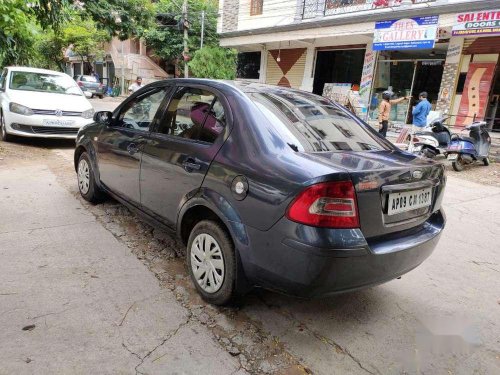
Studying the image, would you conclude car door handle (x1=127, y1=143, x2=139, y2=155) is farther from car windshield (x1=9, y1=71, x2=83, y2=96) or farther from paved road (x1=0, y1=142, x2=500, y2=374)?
car windshield (x1=9, y1=71, x2=83, y2=96)

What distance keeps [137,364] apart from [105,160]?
253cm

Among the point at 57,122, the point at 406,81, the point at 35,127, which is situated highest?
the point at 406,81

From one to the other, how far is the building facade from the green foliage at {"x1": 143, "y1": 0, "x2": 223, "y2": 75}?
3.15m

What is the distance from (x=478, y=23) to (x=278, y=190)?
10.6m

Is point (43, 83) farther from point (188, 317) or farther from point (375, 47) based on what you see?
point (375, 47)

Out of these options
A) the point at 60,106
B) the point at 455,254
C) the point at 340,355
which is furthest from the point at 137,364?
the point at 60,106

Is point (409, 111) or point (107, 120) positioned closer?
point (107, 120)

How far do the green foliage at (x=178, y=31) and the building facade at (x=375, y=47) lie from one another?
3.15m

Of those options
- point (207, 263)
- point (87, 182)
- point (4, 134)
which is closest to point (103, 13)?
point (4, 134)

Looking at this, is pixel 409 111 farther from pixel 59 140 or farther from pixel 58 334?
pixel 58 334

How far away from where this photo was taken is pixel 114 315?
2.69 m

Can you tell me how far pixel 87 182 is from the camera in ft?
15.9

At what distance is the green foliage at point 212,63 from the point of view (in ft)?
60.6

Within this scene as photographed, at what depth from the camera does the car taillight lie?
2191 millimetres
